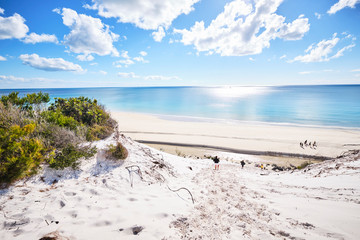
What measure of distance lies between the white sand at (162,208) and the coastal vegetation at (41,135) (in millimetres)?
361

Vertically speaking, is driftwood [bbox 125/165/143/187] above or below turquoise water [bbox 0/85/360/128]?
below

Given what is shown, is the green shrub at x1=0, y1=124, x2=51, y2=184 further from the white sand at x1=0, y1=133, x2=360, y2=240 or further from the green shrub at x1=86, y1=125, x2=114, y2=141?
the green shrub at x1=86, y1=125, x2=114, y2=141

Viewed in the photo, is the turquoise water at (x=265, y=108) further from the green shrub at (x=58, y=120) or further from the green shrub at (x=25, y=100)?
the green shrub at (x=25, y=100)

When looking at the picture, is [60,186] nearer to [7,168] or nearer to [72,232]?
[7,168]

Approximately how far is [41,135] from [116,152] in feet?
8.04

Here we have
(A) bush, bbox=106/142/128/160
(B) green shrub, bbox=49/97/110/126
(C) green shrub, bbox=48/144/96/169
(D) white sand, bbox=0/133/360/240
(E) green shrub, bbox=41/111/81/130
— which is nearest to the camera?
(D) white sand, bbox=0/133/360/240

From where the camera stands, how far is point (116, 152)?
18.5ft

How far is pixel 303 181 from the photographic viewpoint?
6020mm

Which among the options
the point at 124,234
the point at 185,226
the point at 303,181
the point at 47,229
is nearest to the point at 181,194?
the point at 185,226

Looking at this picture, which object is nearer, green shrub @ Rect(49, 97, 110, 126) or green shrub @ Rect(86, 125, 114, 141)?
green shrub @ Rect(86, 125, 114, 141)

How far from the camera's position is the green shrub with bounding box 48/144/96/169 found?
440 centimetres

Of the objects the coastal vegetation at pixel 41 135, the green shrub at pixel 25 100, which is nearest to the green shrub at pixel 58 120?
the coastal vegetation at pixel 41 135

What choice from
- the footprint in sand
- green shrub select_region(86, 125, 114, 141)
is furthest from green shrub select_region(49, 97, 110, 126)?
the footprint in sand

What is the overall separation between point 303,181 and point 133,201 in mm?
6496
